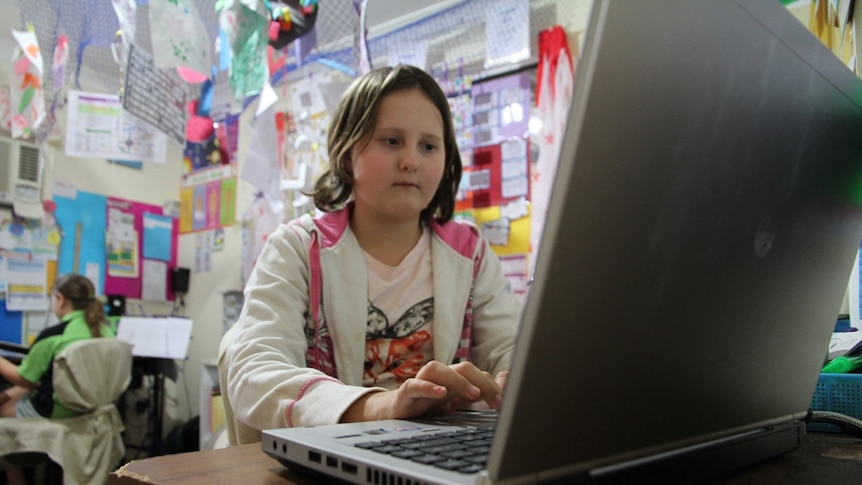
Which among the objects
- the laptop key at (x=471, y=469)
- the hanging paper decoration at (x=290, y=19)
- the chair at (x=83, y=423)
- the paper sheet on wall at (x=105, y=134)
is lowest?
the chair at (x=83, y=423)

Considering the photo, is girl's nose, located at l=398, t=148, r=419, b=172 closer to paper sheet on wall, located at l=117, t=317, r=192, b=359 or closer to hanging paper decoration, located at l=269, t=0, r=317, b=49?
hanging paper decoration, located at l=269, t=0, r=317, b=49

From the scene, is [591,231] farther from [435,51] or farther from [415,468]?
[435,51]

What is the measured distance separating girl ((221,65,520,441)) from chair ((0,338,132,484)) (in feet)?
6.98

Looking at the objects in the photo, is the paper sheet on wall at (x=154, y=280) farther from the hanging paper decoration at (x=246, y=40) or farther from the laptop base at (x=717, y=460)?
the laptop base at (x=717, y=460)

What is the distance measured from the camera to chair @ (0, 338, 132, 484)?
2.52 meters

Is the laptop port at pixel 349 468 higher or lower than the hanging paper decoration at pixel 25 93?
lower

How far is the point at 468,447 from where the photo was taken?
376 mm

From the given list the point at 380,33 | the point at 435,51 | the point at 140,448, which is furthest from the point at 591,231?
the point at 140,448

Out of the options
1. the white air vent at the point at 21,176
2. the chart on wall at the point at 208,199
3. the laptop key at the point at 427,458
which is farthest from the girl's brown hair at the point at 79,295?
the laptop key at the point at 427,458

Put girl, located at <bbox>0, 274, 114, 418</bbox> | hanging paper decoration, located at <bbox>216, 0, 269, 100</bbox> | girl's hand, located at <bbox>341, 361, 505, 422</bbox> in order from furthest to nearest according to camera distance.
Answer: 1. girl, located at <bbox>0, 274, 114, 418</bbox>
2. hanging paper decoration, located at <bbox>216, 0, 269, 100</bbox>
3. girl's hand, located at <bbox>341, 361, 505, 422</bbox>

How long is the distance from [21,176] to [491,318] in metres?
3.27

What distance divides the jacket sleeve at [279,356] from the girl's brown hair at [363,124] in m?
0.17

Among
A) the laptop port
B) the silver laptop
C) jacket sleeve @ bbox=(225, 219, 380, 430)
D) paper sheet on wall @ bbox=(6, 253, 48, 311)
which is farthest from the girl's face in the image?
paper sheet on wall @ bbox=(6, 253, 48, 311)

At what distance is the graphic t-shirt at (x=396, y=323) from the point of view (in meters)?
0.94
